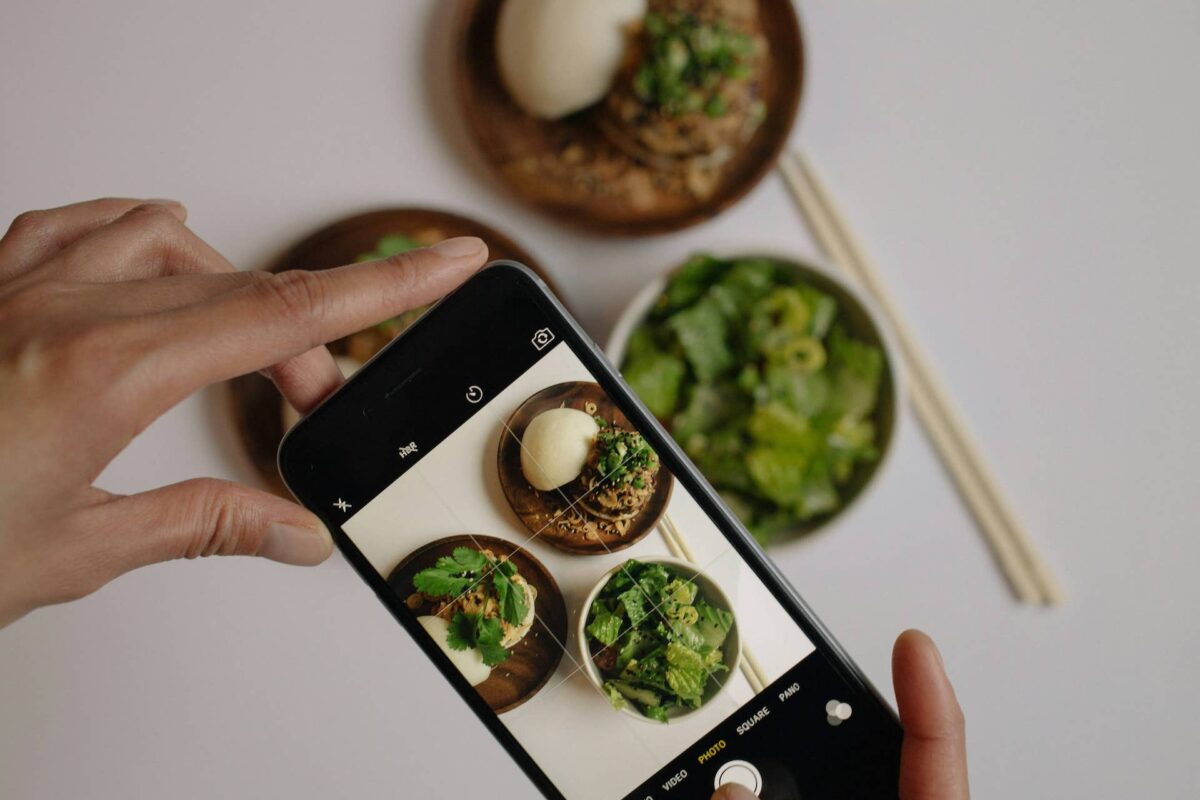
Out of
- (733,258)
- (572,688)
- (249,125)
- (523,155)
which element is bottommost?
(572,688)

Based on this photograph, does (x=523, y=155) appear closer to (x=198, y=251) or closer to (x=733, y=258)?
(x=733, y=258)

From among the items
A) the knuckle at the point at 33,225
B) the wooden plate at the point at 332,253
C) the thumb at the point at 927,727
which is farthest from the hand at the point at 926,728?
the knuckle at the point at 33,225

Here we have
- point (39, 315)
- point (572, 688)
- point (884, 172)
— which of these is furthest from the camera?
point (884, 172)

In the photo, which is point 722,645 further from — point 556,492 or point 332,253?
point 332,253

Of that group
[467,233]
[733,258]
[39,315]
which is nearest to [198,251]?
[39,315]

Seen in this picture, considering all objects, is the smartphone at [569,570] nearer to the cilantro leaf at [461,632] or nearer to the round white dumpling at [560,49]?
the cilantro leaf at [461,632]

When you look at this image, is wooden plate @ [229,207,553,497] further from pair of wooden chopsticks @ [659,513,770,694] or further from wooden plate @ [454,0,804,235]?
pair of wooden chopsticks @ [659,513,770,694]
